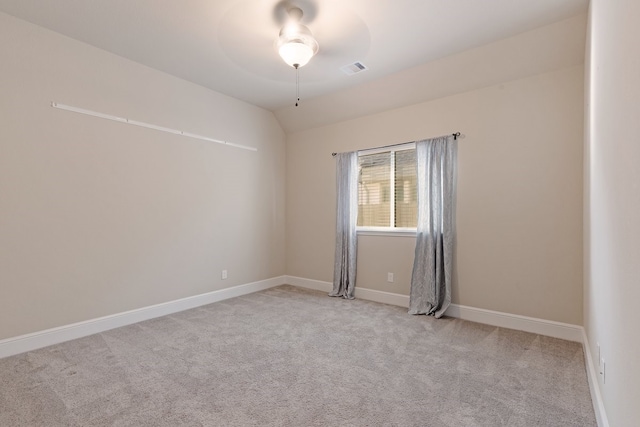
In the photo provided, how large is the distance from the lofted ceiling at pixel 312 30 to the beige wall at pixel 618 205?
0.90 meters

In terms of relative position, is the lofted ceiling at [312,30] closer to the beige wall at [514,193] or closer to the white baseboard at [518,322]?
the beige wall at [514,193]

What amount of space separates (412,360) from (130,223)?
3115mm

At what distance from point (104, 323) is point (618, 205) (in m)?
4.02

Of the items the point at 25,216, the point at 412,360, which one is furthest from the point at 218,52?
the point at 412,360

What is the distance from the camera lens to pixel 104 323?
3.08 meters

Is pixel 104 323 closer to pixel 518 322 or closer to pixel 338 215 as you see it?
pixel 338 215

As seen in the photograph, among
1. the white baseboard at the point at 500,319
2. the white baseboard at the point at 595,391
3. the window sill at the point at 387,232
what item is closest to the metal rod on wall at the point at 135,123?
the window sill at the point at 387,232

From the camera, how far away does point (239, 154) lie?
4.48 m

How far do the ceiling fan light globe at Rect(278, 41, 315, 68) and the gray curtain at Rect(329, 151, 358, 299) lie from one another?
1.97 m

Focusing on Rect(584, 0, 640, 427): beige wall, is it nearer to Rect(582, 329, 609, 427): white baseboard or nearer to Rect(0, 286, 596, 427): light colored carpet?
Rect(582, 329, 609, 427): white baseboard

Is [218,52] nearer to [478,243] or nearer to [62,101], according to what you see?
[62,101]

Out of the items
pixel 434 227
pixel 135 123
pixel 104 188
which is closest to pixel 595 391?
pixel 434 227

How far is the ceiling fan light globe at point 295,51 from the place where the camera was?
247 cm

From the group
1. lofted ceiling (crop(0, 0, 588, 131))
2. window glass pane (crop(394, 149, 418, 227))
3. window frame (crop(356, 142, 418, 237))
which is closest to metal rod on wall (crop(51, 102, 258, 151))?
lofted ceiling (crop(0, 0, 588, 131))
